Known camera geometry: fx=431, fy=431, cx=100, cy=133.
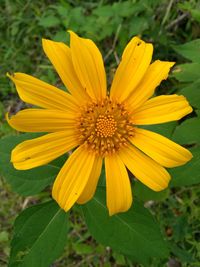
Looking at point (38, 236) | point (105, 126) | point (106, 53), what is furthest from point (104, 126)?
point (106, 53)

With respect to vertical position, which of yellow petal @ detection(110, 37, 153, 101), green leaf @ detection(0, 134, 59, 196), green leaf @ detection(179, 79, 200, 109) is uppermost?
yellow petal @ detection(110, 37, 153, 101)

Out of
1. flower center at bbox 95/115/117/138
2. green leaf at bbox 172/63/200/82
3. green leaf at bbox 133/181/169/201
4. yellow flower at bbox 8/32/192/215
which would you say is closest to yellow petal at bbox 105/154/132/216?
yellow flower at bbox 8/32/192/215

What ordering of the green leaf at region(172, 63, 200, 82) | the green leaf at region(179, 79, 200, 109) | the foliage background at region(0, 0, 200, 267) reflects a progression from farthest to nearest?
the foliage background at region(0, 0, 200, 267)
the green leaf at region(172, 63, 200, 82)
the green leaf at region(179, 79, 200, 109)

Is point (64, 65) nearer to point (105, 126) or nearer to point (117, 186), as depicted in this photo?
point (105, 126)

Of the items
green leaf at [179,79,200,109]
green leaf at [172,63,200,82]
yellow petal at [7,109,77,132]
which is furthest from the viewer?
green leaf at [172,63,200,82]

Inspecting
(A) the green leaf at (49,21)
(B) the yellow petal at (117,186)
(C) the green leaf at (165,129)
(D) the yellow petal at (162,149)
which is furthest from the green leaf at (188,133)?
(A) the green leaf at (49,21)

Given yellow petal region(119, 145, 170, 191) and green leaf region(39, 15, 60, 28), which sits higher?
yellow petal region(119, 145, 170, 191)

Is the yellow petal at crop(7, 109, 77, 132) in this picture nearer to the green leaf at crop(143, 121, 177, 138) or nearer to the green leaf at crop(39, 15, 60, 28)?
the green leaf at crop(143, 121, 177, 138)
